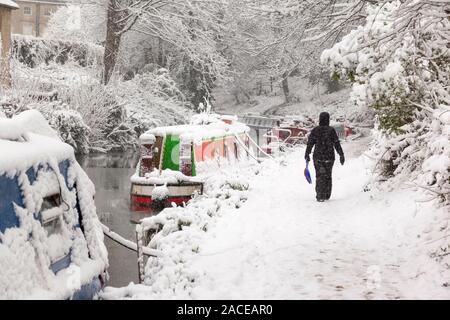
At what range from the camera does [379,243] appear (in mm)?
7629

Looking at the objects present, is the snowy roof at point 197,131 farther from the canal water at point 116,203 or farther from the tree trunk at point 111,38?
the tree trunk at point 111,38

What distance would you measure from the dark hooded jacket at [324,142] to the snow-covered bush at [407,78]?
34.1 inches

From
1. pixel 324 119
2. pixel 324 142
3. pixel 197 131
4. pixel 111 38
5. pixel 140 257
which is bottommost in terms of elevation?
pixel 140 257

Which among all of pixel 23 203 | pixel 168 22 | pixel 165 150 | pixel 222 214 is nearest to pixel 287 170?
pixel 165 150

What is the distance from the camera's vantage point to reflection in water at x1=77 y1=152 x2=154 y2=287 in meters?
9.27

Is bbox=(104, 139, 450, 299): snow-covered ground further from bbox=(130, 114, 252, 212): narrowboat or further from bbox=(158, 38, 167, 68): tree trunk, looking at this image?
A: bbox=(158, 38, 167, 68): tree trunk

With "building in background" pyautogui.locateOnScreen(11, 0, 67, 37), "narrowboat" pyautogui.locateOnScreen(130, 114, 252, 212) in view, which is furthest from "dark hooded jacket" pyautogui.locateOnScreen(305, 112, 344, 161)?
"building in background" pyautogui.locateOnScreen(11, 0, 67, 37)

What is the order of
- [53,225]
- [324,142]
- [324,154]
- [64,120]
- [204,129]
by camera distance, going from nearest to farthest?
[53,225]
[324,154]
[324,142]
[204,129]
[64,120]

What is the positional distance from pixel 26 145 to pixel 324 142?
8107 millimetres

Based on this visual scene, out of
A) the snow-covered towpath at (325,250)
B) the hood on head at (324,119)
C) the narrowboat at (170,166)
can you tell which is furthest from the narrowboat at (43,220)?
the narrowboat at (170,166)

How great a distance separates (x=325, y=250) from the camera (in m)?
7.27

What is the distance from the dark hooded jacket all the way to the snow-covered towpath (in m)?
0.85

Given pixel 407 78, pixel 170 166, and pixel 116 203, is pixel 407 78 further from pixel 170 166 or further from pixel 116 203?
pixel 116 203

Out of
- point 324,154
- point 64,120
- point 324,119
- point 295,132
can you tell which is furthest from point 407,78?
point 64,120
